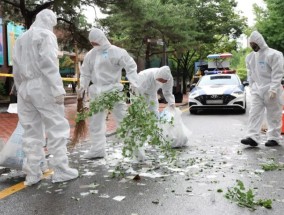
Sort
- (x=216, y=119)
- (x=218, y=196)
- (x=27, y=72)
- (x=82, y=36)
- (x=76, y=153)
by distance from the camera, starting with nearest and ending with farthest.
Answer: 1. (x=218, y=196)
2. (x=27, y=72)
3. (x=76, y=153)
4. (x=216, y=119)
5. (x=82, y=36)

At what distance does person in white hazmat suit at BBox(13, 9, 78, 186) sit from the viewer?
16.0ft

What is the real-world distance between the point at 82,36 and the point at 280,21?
59.5 ft

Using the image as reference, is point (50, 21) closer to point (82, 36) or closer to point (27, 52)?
point (27, 52)

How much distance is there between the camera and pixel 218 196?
447 cm

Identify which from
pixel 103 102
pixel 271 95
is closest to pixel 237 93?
pixel 271 95

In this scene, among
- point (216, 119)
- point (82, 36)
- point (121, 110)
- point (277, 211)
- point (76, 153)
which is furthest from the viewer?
point (82, 36)

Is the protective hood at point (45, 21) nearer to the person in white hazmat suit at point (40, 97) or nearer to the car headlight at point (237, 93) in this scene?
the person in white hazmat suit at point (40, 97)

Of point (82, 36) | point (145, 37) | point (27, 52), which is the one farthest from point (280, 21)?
point (27, 52)

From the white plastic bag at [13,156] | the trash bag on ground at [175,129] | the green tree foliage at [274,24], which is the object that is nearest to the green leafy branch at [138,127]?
the white plastic bag at [13,156]

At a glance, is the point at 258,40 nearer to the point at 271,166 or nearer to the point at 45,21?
the point at 271,166

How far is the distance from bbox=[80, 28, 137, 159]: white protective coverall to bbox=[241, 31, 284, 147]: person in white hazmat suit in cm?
260

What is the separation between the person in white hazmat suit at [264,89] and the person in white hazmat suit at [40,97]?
3763 millimetres

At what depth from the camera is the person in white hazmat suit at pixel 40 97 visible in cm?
487

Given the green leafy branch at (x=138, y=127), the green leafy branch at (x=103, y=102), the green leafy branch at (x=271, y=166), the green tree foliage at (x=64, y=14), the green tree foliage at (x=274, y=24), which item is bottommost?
the green leafy branch at (x=271, y=166)
